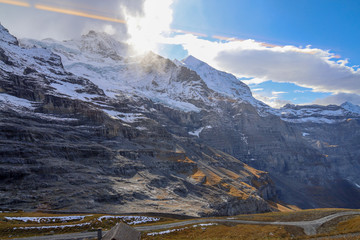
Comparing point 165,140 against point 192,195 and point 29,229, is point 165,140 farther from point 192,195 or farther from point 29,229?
point 29,229

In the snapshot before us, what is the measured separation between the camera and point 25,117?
12456 cm

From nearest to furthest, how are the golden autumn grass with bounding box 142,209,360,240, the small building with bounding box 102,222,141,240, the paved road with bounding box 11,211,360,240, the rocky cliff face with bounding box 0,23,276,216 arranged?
1. the small building with bounding box 102,222,141,240
2. the paved road with bounding box 11,211,360,240
3. the golden autumn grass with bounding box 142,209,360,240
4. the rocky cliff face with bounding box 0,23,276,216

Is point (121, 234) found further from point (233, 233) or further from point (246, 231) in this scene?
point (246, 231)

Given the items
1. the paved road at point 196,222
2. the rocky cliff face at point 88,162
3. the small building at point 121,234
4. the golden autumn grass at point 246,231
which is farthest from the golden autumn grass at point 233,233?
the rocky cliff face at point 88,162

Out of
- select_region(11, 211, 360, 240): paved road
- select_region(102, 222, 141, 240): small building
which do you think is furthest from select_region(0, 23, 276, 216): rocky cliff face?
select_region(102, 222, 141, 240): small building

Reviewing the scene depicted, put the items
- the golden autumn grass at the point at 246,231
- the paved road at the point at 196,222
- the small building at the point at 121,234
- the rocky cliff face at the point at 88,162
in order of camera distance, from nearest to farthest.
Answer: the small building at the point at 121,234 → the paved road at the point at 196,222 → the golden autumn grass at the point at 246,231 → the rocky cliff face at the point at 88,162

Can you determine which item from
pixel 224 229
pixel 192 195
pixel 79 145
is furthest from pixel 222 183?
pixel 224 229

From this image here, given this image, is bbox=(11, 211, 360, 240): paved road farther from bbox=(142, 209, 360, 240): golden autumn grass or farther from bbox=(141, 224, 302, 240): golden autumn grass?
bbox=(141, 224, 302, 240): golden autumn grass

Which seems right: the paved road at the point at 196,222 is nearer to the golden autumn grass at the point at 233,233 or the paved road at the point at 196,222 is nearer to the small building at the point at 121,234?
the golden autumn grass at the point at 233,233

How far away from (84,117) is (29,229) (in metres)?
102

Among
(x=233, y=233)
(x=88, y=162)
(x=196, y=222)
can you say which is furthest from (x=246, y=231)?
(x=88, y=162)

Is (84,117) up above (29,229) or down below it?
above

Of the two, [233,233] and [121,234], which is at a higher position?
[121,234]

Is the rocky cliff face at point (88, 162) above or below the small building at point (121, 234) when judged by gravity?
above
